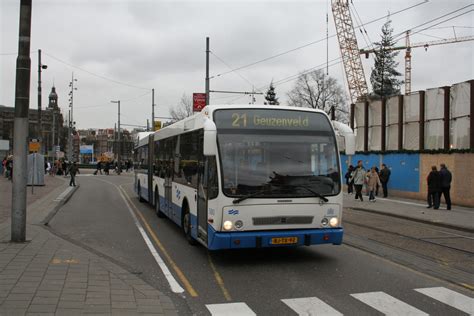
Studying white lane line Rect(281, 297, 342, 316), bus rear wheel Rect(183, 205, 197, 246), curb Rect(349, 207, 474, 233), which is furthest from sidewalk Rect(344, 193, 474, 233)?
white lane line Rect(281, 297, 342, 316)

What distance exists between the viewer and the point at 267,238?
796cm

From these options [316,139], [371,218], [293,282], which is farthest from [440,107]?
[293,282]

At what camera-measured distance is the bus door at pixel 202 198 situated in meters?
8.48

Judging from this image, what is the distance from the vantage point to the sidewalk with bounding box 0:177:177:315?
557 cm

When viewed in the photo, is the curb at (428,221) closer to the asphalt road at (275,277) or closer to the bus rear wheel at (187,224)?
the asphalt road at (275,277)

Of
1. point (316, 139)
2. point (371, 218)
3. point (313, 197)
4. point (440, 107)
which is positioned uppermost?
point (440, 107)

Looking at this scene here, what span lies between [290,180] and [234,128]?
129 centimetres

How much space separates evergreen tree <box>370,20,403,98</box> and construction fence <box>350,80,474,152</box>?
40.7 m

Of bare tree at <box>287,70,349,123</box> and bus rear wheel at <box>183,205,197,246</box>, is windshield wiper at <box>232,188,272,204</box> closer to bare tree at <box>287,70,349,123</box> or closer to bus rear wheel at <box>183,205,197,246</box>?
bus rear wheel at <box>183,205,197,246</box>

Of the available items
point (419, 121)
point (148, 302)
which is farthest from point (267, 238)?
point (419, 121)

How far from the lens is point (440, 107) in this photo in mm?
23000

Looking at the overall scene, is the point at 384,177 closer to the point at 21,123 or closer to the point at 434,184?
the point at 434,184

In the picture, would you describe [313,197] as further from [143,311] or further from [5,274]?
[5,274]

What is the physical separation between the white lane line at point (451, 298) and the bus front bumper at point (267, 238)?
6.52ft
